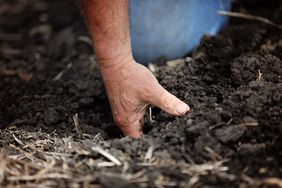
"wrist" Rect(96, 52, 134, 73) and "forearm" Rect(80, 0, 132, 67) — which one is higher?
"forearm" Rect(80, 0, 132, 67)

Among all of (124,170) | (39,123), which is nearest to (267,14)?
(39,123)

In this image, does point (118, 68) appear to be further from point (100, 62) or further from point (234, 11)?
point (234, 11)

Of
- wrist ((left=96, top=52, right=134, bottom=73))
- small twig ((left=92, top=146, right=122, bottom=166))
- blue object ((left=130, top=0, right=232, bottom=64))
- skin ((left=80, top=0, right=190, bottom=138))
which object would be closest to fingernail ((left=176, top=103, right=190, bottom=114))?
skin ((left=80, top=0, right=190, bottom=138))

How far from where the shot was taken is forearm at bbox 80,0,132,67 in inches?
72.2

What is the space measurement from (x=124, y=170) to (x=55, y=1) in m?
2.41

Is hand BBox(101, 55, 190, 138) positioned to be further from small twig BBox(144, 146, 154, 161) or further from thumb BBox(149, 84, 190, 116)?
small twig BBox(144, 146, 154, 161)

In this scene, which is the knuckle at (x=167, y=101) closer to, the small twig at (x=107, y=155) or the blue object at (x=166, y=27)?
the small twig at (x=107, y=155)

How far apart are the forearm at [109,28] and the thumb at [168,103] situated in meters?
0.19

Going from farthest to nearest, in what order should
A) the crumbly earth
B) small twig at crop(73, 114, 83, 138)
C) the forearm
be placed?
small twig at crop(73, 114, 83, 138), the forearm, the crumbly earth

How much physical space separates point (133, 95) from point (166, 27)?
0.90 metres

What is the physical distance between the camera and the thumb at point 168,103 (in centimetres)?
185

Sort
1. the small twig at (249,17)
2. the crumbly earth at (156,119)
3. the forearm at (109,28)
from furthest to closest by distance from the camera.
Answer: the small twig at (249,17), the forearm at (109,28), the crumbly earth at (156,119)

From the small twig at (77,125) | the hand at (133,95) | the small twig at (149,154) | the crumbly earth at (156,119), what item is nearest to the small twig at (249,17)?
the crumbly earth at (156,119)

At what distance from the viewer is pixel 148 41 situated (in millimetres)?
Answer: 2729
